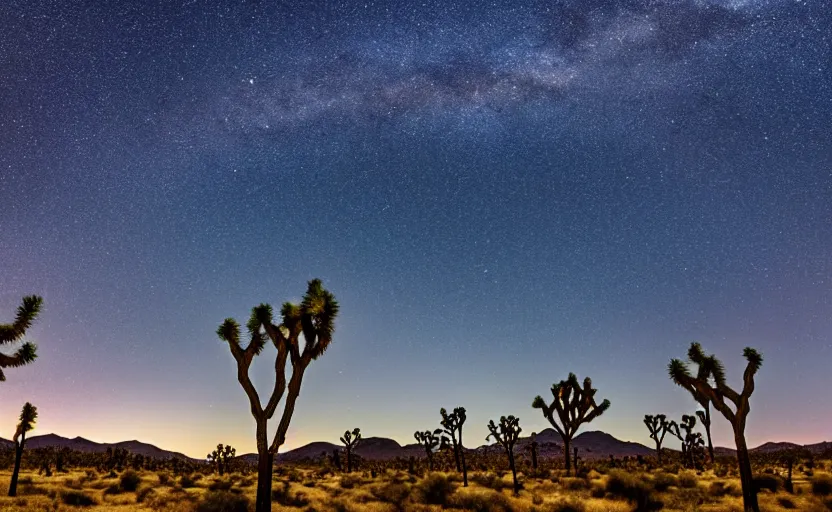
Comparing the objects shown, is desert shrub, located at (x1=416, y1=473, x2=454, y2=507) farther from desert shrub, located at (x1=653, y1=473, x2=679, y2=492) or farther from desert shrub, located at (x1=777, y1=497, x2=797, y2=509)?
desert shrub, located at (x1=777, y1=497, x2=797, y2=509)

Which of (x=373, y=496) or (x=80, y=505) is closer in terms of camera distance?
(x=80, y=505)

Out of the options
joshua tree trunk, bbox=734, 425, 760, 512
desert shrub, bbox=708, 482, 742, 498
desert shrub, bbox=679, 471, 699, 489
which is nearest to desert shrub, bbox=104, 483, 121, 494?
joshua tree trunk, bbox=734, 425, 760, 512

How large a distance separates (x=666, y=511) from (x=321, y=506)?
46.2 feet

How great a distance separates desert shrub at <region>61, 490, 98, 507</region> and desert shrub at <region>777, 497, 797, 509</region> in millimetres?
30446

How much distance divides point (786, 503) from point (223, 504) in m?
23.7

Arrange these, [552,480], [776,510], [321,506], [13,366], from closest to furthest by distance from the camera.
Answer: [13,366] < [776,510] < [321,506] < [552,480]

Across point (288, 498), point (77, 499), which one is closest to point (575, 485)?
point (288, 498)

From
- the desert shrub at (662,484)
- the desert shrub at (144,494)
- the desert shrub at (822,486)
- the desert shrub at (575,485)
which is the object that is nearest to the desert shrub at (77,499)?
the desert shrub at (144,494)

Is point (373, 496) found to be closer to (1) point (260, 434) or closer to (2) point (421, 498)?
(2) point (421, 498)

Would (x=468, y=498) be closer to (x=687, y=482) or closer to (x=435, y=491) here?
(x=435, y=491)

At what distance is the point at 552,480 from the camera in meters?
33.2

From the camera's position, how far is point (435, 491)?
2380 centimetres

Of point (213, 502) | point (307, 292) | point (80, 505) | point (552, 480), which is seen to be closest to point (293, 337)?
→ point (307, 292)

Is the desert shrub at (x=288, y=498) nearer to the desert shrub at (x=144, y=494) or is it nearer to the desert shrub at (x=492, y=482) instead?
the desert shrub at (x=144, y=494)
